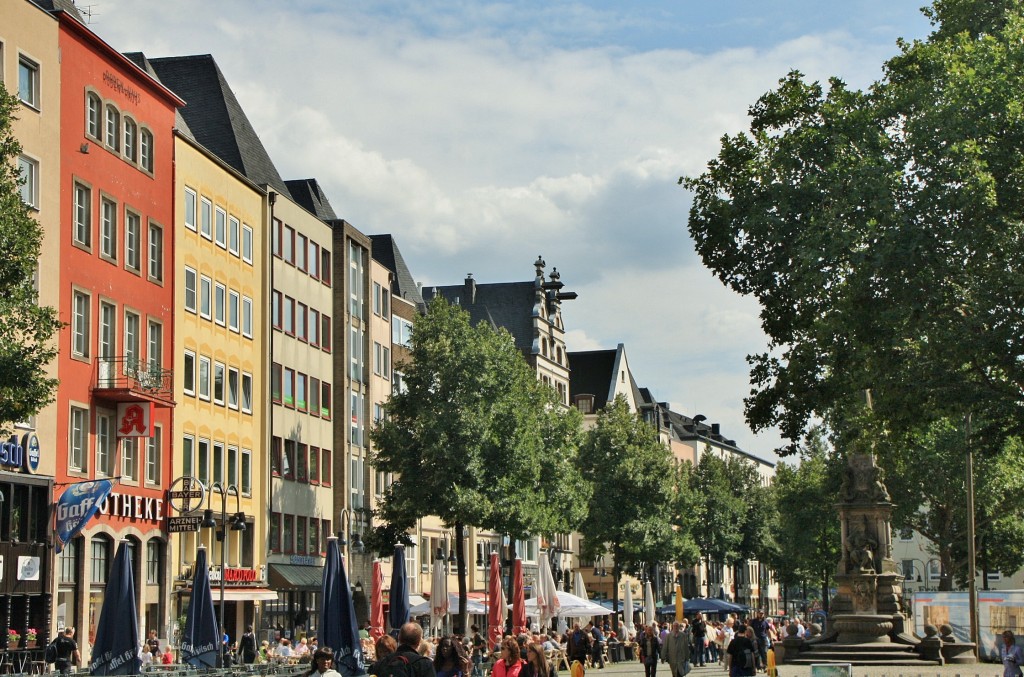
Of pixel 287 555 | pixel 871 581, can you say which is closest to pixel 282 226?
pixel 287 555

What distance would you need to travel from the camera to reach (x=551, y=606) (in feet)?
164

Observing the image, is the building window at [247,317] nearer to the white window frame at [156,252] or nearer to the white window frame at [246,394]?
the white window frame at [246,394]

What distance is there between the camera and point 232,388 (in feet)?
189

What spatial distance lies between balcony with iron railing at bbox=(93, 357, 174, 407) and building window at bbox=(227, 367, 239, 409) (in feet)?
22.4

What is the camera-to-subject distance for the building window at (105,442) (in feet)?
151

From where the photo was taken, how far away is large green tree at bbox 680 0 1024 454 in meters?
27.9

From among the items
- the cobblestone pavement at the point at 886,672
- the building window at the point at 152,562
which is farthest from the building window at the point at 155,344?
the cobblestone pavement at the point at 886,672

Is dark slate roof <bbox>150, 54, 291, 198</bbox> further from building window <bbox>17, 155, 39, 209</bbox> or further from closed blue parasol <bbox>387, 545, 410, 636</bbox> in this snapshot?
closed blue parasol <bbox>387, 545, 410, 636</bbox>

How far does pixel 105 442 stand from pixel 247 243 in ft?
47.8

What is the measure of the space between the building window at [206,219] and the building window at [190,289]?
173 centimetres

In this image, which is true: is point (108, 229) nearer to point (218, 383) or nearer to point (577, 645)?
point (218, 383)

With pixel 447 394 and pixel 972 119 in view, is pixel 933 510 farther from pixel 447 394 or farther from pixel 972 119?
pixel 972 119

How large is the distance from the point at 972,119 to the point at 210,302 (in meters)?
32.9

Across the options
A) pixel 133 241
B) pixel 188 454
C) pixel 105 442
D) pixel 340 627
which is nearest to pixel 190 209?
pixel 133 241
